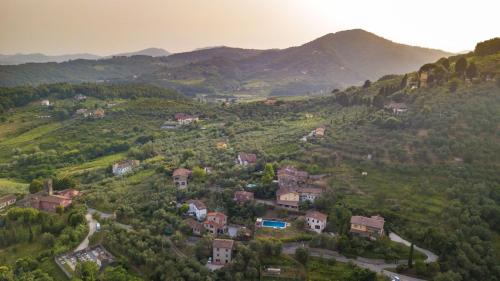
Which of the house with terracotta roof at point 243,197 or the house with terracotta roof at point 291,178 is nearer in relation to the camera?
the house with terracotta roof at point 243,197

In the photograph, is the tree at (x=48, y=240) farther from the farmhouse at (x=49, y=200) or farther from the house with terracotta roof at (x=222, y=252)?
the house with terracotta roof at (x=222, y=252)

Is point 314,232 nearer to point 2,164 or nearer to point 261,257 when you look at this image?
point 261,257

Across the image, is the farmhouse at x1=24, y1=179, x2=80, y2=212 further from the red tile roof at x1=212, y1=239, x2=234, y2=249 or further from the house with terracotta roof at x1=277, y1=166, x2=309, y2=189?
the house with terracotta roof at x1=277, y1=166, x2=309, y2=189

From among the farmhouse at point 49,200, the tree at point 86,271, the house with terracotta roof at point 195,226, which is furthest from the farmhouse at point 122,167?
the tree at point 86,271

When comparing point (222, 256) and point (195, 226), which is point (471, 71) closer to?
point (195, 226)

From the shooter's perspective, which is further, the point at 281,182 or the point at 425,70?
the point at 425,70

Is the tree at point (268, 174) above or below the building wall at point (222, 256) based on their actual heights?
above

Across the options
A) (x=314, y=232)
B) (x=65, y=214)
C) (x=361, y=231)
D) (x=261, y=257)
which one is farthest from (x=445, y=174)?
(x=65, y=214)

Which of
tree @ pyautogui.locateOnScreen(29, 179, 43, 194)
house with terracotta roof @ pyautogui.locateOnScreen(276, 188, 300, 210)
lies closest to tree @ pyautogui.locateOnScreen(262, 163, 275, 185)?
house with terracotta roof @ pyautogui.locateOnScreen(276, 188, 300, 210)
